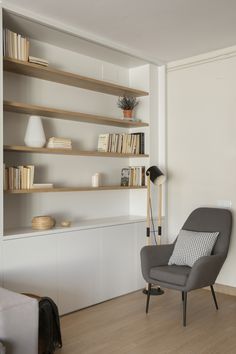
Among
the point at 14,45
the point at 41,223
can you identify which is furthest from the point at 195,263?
the point at 14,45

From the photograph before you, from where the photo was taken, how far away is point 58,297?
3387 mm

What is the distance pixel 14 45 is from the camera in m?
3.22

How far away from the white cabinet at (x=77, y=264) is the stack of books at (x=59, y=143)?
798 mm

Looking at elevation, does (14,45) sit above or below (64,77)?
above

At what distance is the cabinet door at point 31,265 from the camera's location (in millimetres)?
3027

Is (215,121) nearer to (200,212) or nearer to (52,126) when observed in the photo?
(200,212)

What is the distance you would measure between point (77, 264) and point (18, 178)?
95 cm

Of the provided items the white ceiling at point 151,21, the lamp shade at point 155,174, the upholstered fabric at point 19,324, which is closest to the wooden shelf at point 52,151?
the lamp shade at point 155,174

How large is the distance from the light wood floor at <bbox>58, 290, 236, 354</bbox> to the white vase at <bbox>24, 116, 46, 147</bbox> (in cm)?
155

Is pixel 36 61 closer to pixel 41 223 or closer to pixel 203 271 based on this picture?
pixel 41 223

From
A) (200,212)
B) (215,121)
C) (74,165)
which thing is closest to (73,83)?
(74,165)

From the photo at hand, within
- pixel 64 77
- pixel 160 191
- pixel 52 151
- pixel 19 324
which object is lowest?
pixel 19 324

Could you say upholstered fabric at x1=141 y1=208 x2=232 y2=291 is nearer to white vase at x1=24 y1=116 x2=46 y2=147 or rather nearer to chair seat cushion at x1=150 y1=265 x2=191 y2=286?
chair seat cushion at x1=150 y1=265 x2=191 y2=286

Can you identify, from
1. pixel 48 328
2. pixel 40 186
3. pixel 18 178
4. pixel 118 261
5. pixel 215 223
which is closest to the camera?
pixel 48 328
